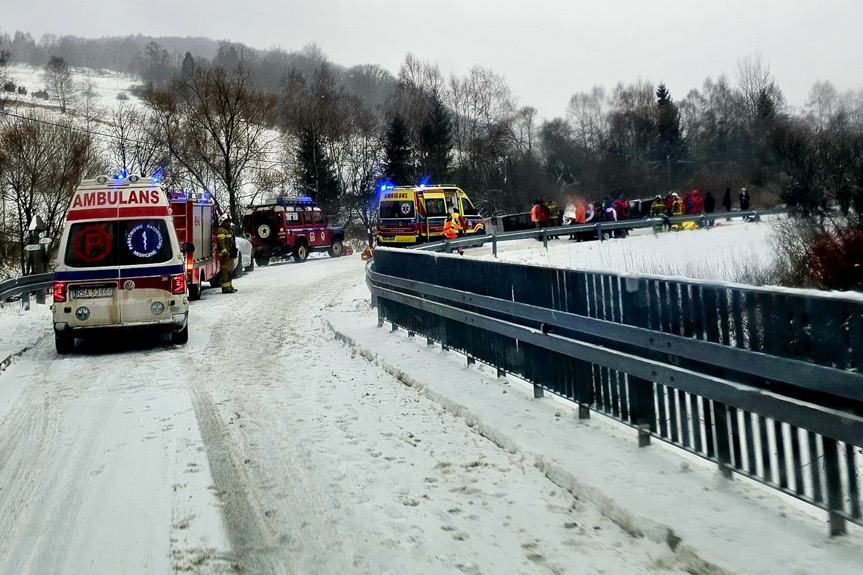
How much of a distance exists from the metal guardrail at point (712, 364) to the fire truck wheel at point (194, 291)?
14.5 m

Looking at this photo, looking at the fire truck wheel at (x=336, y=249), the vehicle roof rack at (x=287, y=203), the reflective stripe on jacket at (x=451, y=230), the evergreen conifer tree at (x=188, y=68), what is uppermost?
the evergreen conifer tree at (x=188, y=68)

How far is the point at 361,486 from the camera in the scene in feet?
18.8

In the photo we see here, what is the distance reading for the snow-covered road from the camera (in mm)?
4488

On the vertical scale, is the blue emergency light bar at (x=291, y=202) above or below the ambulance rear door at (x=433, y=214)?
A: above

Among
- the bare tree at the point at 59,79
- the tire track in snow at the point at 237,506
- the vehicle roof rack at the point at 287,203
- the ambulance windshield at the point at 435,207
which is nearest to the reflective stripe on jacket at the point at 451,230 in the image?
the ambulance windshield at the point at 435,207

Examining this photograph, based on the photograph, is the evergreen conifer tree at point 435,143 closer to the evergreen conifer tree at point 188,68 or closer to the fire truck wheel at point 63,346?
the evergreen conifer tree at point 188,68

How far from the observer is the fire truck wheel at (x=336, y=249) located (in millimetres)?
41781

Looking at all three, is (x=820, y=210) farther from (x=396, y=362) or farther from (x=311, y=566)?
(x=311, y=566)

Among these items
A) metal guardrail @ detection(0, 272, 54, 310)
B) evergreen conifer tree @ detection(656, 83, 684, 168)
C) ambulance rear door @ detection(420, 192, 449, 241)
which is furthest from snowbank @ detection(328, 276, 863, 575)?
evergreen conifer tree @ detection(656, 83, 684, 168)

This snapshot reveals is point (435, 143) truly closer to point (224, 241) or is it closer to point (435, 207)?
point (435, 207)

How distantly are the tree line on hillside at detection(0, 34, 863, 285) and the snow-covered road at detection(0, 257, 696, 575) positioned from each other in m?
17.2

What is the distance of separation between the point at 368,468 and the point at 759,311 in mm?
2939

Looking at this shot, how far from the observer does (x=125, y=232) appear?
1288 cm

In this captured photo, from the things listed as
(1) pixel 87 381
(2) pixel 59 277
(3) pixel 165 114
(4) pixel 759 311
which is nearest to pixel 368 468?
(4) pixel 759 311
